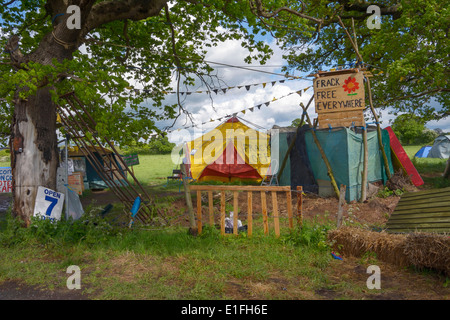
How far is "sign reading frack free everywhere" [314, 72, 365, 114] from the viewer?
9.59 m

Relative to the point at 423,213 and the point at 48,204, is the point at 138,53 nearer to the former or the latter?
the point at 48,204

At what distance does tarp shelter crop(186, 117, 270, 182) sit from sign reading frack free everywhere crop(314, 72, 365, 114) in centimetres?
496

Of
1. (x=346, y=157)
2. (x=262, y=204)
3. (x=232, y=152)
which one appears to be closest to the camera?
(x=262, y=204)

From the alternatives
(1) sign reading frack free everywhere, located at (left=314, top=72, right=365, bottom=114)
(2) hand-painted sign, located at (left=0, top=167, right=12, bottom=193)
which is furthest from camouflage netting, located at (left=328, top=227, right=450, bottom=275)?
(2) hand-painted sign, located at (left=0, top=167, right=12, bottom=193)

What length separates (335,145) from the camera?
10.1 m

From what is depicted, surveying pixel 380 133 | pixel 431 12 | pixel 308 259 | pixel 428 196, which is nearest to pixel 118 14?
pixel 308 259

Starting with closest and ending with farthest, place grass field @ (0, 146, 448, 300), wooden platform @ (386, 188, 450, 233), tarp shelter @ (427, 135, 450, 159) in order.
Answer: grass field @ (0, 146, 448, 300) → wooden platform @ (386, 188, 450, 233) → tarp shelter @ (427, 135, 450, 159)

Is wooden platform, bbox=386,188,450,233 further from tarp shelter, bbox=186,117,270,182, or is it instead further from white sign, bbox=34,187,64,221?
tarp shelter, bbox=186,117,270,182

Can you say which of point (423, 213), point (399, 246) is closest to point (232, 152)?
point (423, 213)

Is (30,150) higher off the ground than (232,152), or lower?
lower

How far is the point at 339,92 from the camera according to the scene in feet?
32.3

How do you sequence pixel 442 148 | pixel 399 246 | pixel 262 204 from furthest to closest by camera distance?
pixel 442 148 < pixel 262 204 < pixel 399 246

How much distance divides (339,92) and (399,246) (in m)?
6.15

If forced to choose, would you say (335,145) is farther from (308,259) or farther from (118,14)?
(118,14)
